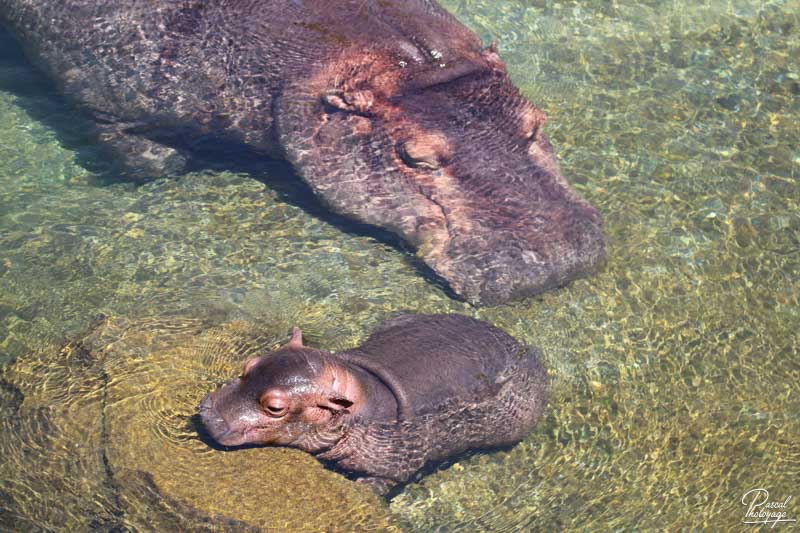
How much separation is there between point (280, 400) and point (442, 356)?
138cm

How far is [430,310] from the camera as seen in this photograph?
7000 millimetres

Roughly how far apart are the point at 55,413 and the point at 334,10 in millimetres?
4148

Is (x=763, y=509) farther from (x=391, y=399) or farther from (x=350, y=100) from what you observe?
(x=350, y=100)

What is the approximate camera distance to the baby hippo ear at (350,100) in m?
7.13

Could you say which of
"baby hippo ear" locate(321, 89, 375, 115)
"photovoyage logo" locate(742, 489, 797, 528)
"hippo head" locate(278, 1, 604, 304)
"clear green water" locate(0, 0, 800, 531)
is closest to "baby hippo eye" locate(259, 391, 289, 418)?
"clear green water" locate(0, 0, 800, 531)

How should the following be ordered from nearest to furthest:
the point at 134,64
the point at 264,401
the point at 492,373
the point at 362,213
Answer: the point at 264,401
the point at 492,373
the point at 362,213
the point at 134,64

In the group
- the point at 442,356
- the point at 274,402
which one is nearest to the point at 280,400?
the point at 274,402

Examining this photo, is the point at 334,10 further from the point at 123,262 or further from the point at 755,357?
the point at 755,357

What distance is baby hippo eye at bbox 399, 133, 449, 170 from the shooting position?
6.95m

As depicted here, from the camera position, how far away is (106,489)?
5387mm

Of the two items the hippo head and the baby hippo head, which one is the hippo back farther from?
the baby hippo head

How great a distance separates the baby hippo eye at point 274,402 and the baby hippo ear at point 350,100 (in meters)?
2.85

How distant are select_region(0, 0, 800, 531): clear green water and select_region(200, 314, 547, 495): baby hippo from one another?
228 mm

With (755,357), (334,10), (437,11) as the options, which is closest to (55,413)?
(334,10)
